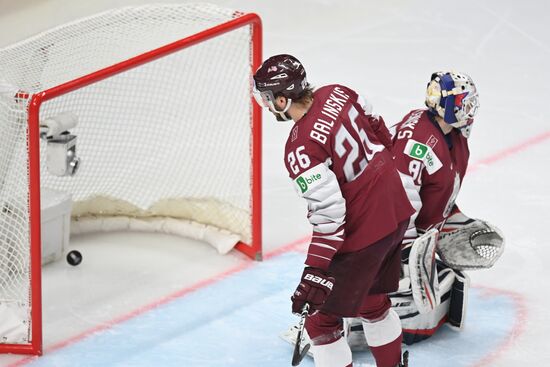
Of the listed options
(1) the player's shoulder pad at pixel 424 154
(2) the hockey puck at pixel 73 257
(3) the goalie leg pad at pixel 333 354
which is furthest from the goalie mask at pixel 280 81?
(2) the hockey puck at pixel 73 257

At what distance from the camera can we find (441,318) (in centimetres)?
423

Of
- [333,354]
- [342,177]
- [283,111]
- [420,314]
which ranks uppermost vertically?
[283,111]

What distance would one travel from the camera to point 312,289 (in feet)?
10.7

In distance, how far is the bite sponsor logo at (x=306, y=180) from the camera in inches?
127

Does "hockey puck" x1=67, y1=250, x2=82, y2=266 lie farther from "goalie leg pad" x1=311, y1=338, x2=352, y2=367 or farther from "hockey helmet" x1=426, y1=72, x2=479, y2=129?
"hockey helmet" x1=426, y1=72, x2=479, y2=129

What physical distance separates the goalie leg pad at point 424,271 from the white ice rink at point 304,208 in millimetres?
228

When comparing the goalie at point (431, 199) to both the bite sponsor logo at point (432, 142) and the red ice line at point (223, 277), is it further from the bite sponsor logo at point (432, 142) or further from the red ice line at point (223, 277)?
the red ice line at point (223, 277)

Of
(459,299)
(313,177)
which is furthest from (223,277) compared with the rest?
(313,177)

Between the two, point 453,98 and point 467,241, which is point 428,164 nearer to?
point 453,98

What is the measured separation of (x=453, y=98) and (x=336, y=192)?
2.74 ft

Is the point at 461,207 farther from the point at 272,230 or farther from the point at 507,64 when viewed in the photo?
the point at 507,64

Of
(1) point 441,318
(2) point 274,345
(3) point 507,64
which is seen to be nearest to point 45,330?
(2) point 274,345

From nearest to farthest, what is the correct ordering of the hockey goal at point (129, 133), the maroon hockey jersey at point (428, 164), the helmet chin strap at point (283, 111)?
the helmet chin strap at point (283, 111)
the maroon hockey jersey at point (428, 164)
the hockey goal at point (129, 133)

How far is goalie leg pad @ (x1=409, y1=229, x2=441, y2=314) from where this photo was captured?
3916 mm
